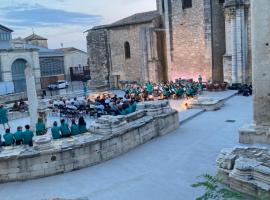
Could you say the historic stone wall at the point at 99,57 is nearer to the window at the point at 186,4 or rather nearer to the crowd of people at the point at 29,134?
the window at the point at 186,4

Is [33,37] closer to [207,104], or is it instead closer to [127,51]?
[127,51]

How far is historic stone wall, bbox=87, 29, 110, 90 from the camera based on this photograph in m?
34.3

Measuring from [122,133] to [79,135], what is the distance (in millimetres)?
1554

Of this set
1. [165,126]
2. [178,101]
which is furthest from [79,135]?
[178,101]

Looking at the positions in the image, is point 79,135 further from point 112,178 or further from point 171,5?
point 171,5

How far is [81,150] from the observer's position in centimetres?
1025

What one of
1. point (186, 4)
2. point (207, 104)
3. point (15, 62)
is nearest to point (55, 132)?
point (207, 104)

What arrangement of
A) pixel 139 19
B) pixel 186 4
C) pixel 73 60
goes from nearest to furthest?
pixel 186 4
pixel 139 19
pixel 73 60

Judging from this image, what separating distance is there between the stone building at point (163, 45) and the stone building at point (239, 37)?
2.44m

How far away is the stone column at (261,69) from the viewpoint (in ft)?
34.8

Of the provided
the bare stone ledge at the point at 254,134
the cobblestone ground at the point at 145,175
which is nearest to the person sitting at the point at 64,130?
the cobblestone ground at the point at 145,175

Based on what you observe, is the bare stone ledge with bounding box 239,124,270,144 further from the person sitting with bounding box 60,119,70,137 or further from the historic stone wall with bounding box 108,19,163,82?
the historic stone wall with bounding box 108,19,163,82

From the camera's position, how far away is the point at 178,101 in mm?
21781

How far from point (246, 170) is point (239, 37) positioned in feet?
59.3
